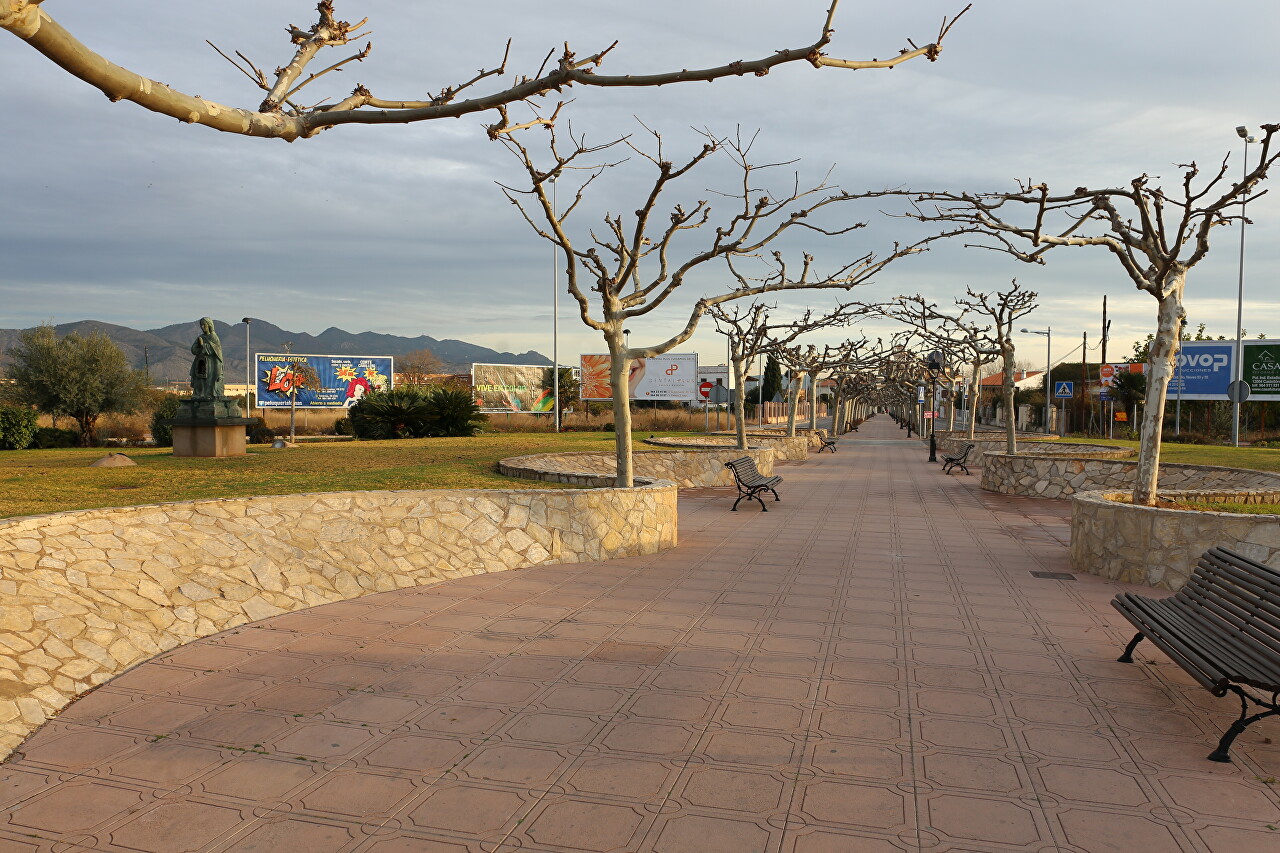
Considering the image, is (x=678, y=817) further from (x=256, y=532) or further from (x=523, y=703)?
(x=256, y=532)

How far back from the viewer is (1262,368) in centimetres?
4025

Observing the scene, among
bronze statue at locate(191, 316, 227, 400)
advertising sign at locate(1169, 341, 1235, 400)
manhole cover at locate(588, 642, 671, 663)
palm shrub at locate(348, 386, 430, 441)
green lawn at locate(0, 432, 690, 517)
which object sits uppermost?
advertising sign at locate(1169, 341, 1235, 400)

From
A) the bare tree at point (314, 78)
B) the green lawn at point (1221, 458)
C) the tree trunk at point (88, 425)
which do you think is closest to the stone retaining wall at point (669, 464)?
the green lawn at point (1221, 458)

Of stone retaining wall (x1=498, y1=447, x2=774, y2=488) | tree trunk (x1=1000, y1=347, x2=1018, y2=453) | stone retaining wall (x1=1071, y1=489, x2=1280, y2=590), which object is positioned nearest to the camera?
stone retaining wall (x1=1071, y1=489, x2=1280, y2=590)

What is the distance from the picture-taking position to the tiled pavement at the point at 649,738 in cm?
360

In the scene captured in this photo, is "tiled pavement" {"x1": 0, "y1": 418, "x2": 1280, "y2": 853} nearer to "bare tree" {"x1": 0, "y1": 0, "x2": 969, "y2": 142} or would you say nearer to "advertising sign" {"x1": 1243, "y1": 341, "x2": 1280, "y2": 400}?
"bare tree" {"x1": 0, "y1": 0, "x2": 969, "y2": 142}

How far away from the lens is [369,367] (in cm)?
5388

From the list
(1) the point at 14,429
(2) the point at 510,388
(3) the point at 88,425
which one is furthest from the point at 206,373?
(2) the point at 510,388

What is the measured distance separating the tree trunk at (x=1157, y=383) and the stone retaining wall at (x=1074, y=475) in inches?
240

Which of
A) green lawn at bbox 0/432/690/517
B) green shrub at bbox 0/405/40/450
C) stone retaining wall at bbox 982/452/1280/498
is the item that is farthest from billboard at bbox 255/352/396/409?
stone retaining wall at bbox 982/452/1280/498

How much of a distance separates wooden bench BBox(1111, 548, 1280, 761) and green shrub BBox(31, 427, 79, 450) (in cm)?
3114

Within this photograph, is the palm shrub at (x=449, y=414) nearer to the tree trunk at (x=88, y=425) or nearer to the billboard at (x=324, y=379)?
the tree trunk at (x=88, y=425)

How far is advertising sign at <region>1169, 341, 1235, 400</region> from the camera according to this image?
41.8 meters

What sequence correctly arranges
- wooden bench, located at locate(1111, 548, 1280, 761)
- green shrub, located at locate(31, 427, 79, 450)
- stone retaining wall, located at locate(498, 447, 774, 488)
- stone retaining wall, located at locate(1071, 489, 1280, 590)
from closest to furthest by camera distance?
wooden bench, located at locate(1111, 548, 1280, 761)
stone retaining wall, located at locate(1071, 489, 1280, 590)
stone retaining wall, located at locate(498, 447, 774, 488)
green shrub, located at locate(31, 427, 79, 450)
